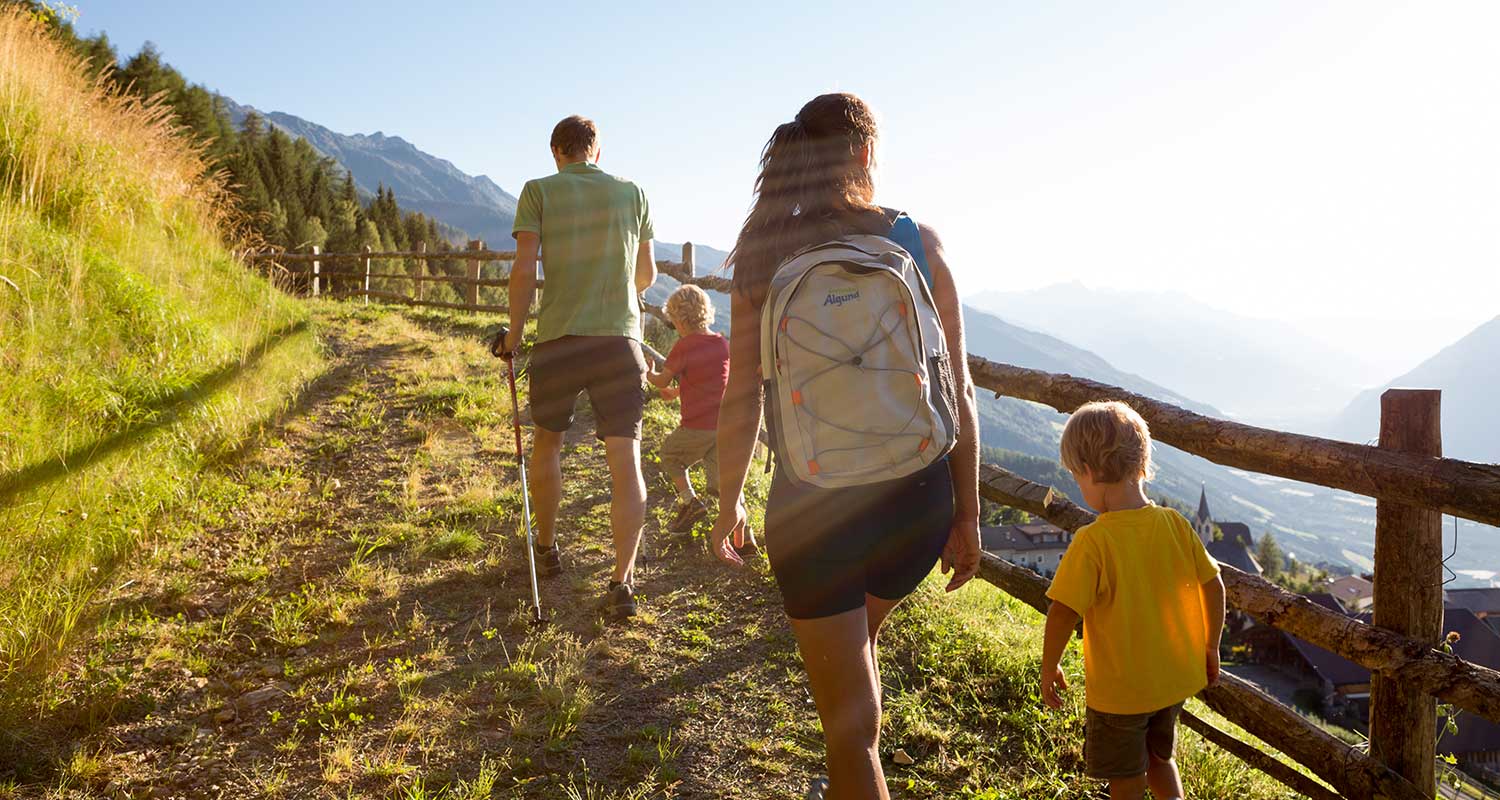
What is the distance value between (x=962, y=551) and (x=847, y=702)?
0.50 meters

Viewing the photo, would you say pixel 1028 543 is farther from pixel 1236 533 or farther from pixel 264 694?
pixel 264 694

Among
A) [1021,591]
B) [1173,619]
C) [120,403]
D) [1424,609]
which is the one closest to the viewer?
[1173,619]

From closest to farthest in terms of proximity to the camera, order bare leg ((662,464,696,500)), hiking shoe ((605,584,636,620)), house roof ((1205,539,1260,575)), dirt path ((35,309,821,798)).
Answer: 1. dirt path ((35,309,821,798))
2. hiking shoe ((605,584,636,620))
3. bare leg ((662,464,696,500))
4. house roof ((1205,539,1260,575))

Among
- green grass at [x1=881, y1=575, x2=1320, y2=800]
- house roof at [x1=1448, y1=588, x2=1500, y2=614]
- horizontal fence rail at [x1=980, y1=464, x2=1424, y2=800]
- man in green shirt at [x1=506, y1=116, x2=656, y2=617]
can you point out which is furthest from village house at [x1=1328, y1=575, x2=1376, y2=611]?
man in green shirt at [x1=506, y1=116, x2=656, y2=617]

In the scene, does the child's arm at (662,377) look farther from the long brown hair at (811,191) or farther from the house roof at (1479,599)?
the house roof at (1479,599)

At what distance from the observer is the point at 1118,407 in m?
2.33

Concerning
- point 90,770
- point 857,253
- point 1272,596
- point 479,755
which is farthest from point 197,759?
point 1272,596

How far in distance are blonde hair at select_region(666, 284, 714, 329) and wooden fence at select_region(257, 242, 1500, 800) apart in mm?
2942

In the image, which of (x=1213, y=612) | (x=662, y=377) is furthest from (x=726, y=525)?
(x=662, y=377)

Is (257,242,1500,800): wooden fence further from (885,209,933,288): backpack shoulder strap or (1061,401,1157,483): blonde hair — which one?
(885,209,933,288): backpack shoulder strap

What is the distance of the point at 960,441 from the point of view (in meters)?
1.91

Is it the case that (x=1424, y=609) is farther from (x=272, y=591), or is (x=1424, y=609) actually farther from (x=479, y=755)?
(x=272, y=591)

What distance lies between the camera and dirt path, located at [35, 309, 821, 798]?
9.05 ft

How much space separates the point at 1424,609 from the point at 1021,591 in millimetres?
1581
